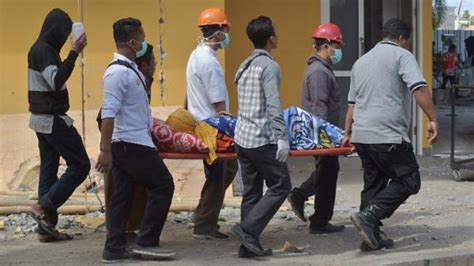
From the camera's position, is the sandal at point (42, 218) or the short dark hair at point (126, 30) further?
the sandal at point (42, 218)

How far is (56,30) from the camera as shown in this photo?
20.4 feet

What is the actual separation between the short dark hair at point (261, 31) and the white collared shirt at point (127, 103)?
959 millimetres

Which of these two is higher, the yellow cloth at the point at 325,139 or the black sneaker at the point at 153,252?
the yellow cloth at the point at 325,139

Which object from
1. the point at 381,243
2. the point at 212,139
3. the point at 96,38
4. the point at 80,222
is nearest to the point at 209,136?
the point at 212,139

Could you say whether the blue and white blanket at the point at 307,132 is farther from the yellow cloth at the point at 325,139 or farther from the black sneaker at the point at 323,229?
the black sneaker at the point at 323,229

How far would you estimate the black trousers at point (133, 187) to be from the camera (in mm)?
5559

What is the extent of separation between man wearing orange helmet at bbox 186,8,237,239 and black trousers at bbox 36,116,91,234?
3.34ft

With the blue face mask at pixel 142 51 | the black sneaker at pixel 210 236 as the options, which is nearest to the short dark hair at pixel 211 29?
the blue face mask at pixel 142 51

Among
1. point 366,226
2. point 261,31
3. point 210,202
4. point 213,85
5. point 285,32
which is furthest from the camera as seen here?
point 285,32

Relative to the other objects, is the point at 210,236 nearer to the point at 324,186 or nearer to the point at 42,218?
the point at 324,186

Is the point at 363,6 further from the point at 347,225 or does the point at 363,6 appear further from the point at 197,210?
the point at 197,210

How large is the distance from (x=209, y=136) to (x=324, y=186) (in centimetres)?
129

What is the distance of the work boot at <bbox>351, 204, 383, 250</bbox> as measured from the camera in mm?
5918

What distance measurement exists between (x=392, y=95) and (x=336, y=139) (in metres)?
0.62
